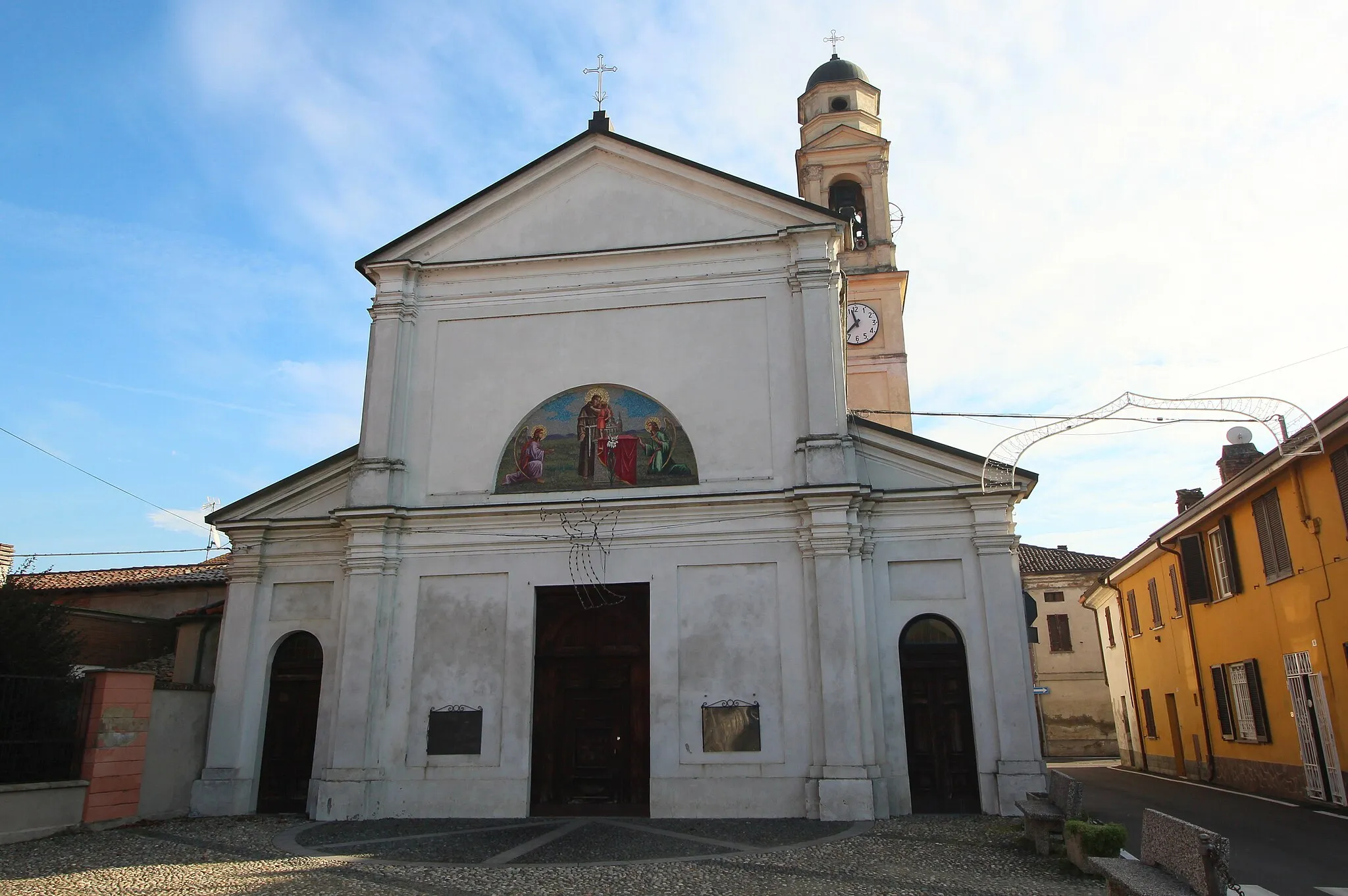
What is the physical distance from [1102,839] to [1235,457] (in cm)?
1416

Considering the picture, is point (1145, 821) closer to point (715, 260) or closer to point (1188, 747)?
point (715, 260)

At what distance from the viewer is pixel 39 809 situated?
1173 cm

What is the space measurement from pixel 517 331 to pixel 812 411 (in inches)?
210

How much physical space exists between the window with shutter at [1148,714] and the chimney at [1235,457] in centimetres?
726

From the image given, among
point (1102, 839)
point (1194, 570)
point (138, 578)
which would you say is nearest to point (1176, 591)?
point (1194, 570)

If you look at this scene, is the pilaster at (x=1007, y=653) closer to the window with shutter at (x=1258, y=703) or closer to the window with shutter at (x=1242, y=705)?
the window with shutter at (x=1258, y=703)

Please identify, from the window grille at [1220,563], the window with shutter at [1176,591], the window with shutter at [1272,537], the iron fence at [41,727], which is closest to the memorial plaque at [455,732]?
the iron fence at [41,727]

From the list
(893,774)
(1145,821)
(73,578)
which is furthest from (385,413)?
(73,578)

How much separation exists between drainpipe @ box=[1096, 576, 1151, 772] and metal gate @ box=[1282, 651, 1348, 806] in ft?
32.6

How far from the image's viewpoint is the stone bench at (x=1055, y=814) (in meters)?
9.77

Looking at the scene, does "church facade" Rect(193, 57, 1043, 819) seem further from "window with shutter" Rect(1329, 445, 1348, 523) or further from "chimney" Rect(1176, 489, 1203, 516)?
"chimney" Rect(1176, 489, 1203, 516)

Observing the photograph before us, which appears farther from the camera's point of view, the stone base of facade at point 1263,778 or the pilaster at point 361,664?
the stone base of facade at point 1263,778

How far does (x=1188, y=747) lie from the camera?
21.2m

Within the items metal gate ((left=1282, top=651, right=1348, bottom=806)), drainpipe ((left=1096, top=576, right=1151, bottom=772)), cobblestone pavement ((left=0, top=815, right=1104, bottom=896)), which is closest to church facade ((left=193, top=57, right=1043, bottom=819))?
cobblestone pavement ((left=0, top=815, right=1104, bottom=896))
